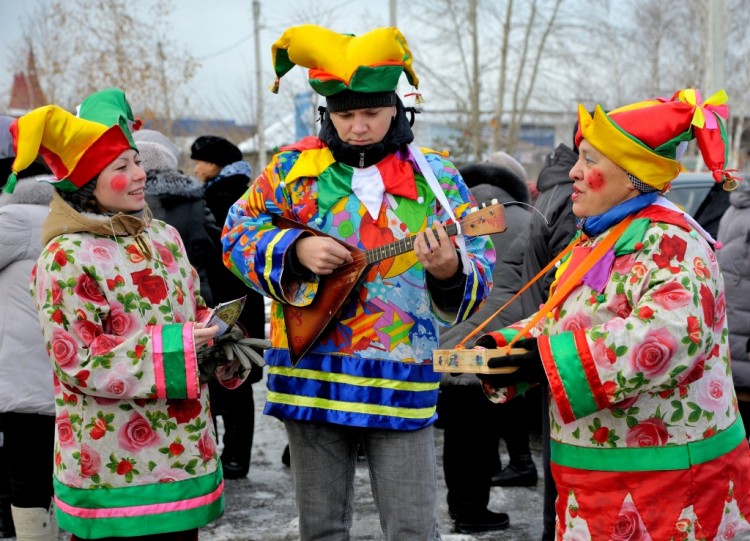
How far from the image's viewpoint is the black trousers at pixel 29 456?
149 inches

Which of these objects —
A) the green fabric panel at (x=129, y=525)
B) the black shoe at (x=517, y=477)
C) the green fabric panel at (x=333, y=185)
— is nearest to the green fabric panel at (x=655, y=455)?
the green fabric panel at (x=333, y=185)

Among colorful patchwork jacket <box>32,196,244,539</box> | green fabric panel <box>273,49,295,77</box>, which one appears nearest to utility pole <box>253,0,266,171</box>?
green fabric panel <box>273,49,295,77</box>

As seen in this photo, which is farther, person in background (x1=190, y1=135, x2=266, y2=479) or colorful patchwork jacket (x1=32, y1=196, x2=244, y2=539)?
person in background (x1=190, y1=135, x2=266, y2=479)

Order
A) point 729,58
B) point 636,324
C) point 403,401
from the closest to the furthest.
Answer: point 636,324
point 403,401
point 729,58

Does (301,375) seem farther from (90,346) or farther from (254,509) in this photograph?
(254,509)

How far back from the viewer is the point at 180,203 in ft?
16.6

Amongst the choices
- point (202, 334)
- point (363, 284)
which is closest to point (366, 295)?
point (363, 284)

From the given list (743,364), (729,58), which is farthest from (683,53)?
(743,364)

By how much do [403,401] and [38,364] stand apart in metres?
1.86

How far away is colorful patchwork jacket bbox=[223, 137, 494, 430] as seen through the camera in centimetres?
290

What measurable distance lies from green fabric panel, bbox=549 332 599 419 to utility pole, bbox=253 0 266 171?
19875 mm

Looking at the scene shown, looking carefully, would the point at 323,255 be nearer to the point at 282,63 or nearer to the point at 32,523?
the point at 282,63

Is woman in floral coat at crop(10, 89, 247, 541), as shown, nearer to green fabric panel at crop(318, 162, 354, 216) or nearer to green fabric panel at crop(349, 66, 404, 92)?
green fabric panel at crop(318, 162, 354, 216)

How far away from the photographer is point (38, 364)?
3.91 metres
